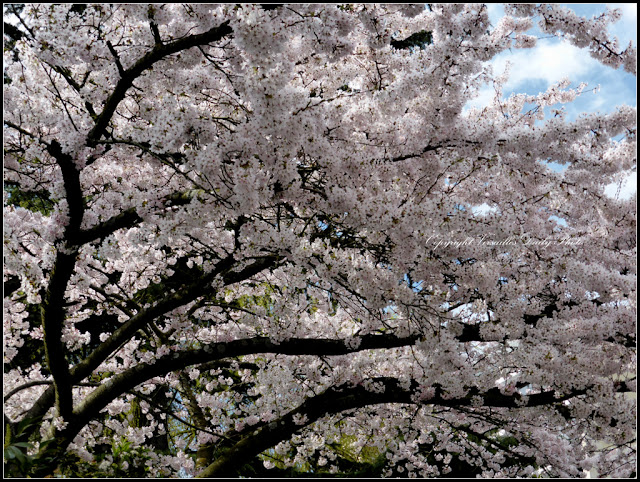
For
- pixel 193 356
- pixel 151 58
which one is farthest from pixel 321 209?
pixel 193 356

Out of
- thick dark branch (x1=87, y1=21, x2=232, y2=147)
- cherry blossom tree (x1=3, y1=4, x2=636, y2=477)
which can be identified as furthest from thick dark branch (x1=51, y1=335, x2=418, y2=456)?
thick dark branch (x1=87, y1=21, x2=232, y2=147)

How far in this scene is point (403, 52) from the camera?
5.26 m

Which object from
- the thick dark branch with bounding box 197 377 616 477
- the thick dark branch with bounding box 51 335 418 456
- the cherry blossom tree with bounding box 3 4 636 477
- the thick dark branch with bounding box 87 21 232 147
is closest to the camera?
the thick dark branch with bounding box 87 21 232 147

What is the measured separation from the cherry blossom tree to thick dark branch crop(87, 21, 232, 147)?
0.7 inches

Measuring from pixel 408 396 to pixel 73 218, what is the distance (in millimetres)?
4220

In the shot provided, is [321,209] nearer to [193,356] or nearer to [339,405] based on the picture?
[193,356]

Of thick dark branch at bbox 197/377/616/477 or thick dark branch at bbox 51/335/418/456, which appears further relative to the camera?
thick dark branch at bbox 197/377/616/477

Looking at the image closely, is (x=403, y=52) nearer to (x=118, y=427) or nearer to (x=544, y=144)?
(x=544, y=144)

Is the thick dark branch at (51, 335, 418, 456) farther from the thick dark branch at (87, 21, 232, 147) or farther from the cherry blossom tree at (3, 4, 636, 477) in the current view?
the thick dark branch at (87, 21, 232, 147)

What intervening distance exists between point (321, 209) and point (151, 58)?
1.84m

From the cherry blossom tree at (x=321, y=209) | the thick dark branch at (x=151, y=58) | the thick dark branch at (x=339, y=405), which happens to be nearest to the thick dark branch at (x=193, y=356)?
the cherry blossom tree at (x=321, y=209)

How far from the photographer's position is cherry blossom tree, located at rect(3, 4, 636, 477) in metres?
3.97

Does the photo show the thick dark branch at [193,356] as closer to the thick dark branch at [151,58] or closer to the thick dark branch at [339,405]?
the thick dark branch at [339,405]

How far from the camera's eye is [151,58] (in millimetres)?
3965
